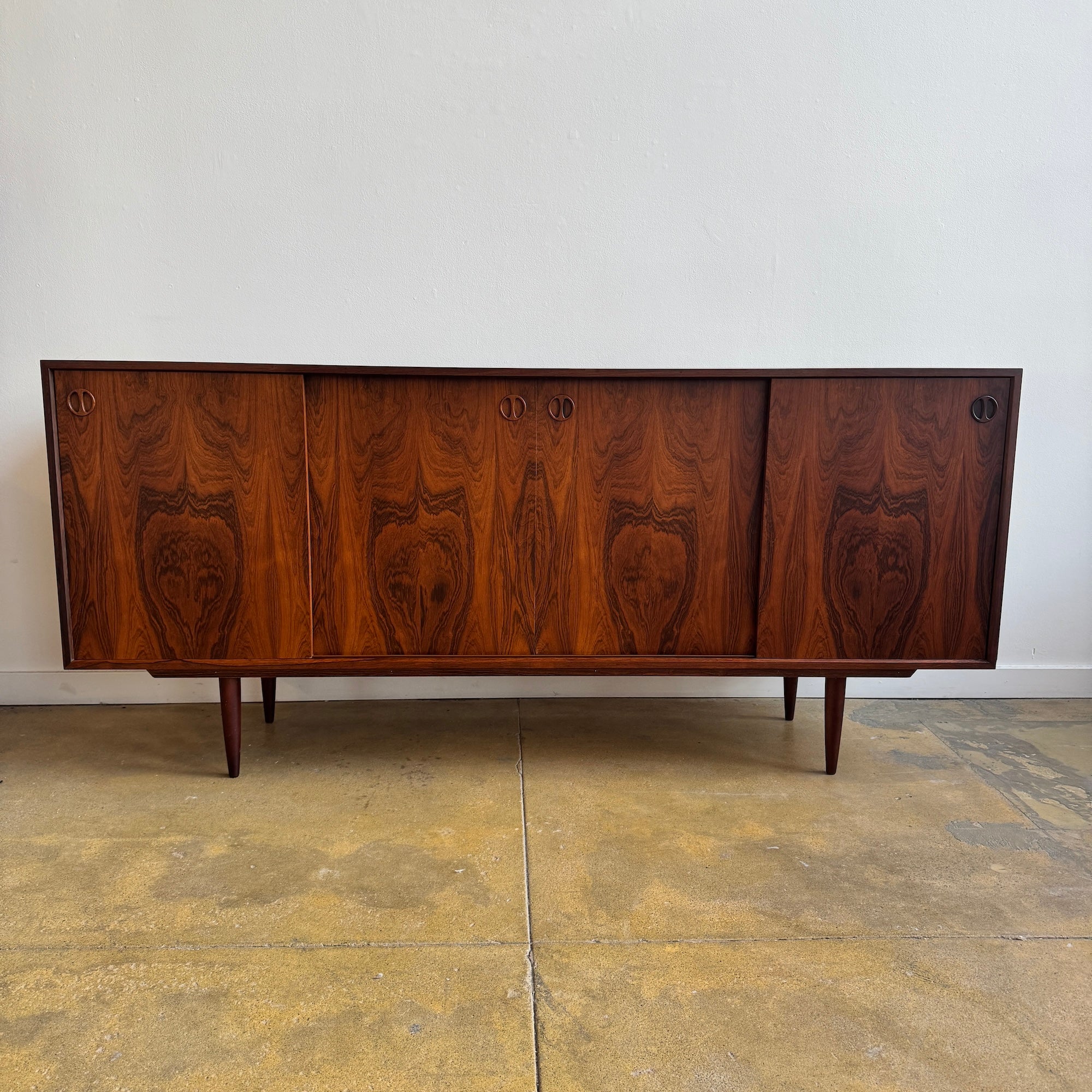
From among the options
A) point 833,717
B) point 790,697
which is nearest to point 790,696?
point 790,697

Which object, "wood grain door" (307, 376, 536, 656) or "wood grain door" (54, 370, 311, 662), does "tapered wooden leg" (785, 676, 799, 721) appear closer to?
"wood grain door" (307, 376, 536, 656)

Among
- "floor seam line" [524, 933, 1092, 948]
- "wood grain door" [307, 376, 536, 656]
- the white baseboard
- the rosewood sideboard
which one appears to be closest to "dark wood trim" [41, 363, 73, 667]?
the rosewood sideboard

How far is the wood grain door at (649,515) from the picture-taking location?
173cm

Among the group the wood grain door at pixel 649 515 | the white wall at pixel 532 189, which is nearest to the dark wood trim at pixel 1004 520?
the wood grain door at pixel 649 515

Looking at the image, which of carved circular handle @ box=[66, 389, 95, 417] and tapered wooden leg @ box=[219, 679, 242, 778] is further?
tapered wooden leg @ box=[219, 679, 242, 778]

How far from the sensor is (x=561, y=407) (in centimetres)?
172

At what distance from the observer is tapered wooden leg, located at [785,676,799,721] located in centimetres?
220

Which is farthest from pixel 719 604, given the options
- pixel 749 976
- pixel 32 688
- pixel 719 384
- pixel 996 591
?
pixel 32 688

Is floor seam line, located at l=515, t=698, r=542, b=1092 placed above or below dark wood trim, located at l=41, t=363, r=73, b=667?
below

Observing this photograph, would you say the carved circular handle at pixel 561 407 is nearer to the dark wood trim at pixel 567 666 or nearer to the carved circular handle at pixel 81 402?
the dark wood trim at pixel 567 666

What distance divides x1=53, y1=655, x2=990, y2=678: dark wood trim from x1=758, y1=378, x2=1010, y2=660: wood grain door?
0.02m

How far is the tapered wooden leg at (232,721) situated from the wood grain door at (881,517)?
3.92 feet

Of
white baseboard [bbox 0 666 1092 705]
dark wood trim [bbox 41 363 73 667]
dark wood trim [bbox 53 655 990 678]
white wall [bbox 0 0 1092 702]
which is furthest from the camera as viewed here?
white baseboard [bbox 0 666 1092 705]

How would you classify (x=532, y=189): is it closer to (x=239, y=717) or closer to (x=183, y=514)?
(x=183, y=514)
